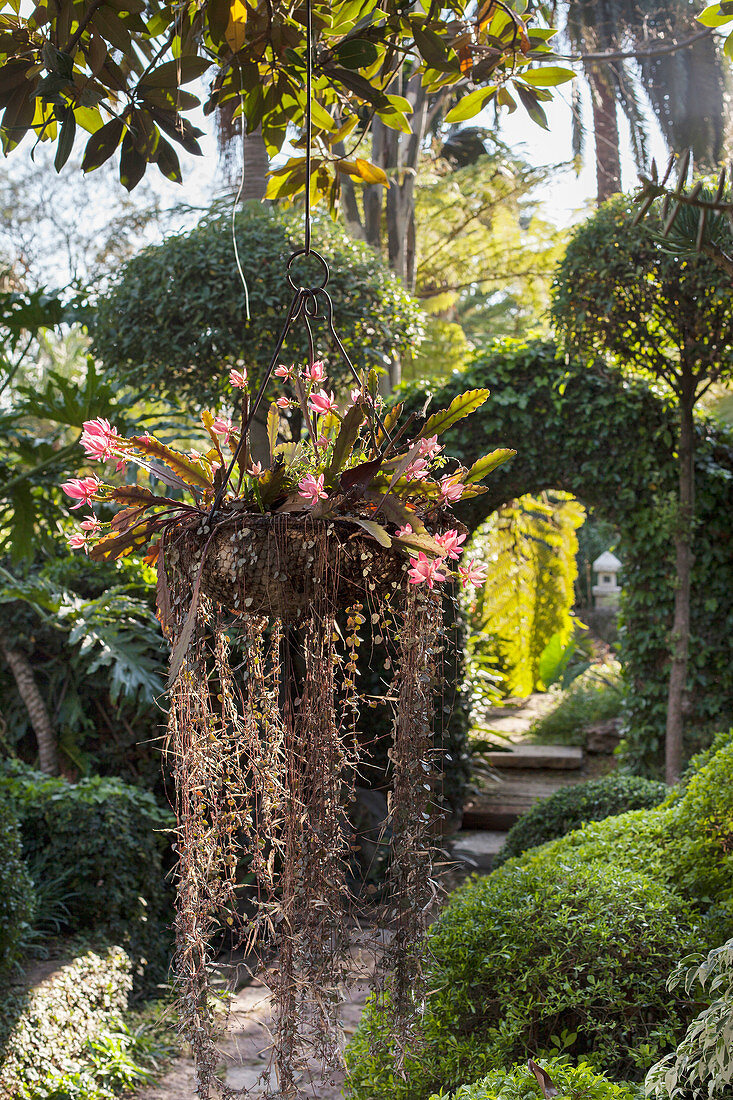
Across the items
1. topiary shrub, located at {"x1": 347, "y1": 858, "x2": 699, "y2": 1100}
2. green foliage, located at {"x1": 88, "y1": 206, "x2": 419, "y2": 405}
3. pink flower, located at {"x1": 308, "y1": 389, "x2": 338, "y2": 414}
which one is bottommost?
topiary shrub, located at {"x1": 347, "y1": 858, "x2": 699, "y2": 1100}

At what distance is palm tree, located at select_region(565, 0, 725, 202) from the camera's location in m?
9.66

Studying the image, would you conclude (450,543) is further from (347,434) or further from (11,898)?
(11,898)

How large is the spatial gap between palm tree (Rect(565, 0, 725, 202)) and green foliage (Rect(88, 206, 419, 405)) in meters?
6.73

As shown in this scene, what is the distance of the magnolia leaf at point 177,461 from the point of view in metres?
1.43

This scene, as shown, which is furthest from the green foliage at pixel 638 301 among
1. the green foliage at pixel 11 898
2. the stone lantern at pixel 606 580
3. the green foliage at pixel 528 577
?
the stone lantern at pixel 606 580

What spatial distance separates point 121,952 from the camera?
11.2ft

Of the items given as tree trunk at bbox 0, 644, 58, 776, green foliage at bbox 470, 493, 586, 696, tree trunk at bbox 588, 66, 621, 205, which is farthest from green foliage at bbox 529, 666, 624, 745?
tree trunk at bbox 588, 66, 621, 205

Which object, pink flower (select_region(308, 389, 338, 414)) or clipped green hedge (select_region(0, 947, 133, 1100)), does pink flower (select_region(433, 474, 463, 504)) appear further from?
clipped green hedge (select_region(0, 947, 133, 1100))

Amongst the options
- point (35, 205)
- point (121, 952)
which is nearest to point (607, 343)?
point (121, 952)

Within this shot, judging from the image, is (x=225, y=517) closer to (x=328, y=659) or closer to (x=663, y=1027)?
(x=328, y=659)

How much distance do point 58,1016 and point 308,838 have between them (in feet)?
6.82

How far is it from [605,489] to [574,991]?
3437mm

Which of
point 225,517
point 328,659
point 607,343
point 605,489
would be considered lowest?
point 328,659

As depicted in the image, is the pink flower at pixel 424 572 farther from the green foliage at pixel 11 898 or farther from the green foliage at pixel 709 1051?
the green foliage at pixel 11 898
